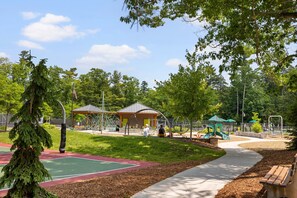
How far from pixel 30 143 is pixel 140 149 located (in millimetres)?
13769

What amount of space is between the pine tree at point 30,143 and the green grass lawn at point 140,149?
1035cm

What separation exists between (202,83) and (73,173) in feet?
44.2

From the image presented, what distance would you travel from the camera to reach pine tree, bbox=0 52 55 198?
5285mm

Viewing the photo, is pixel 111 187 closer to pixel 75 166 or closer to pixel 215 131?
pixel 75 166

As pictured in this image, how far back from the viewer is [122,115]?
161ft

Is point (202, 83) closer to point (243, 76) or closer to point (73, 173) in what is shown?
point (73, 173)

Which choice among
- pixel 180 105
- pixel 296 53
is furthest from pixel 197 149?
pixel 296 53

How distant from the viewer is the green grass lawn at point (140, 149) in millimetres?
16641

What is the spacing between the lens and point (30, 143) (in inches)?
208

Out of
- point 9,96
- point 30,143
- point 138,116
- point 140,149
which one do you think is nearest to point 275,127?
point 138,116

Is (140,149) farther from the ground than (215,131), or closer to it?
closer to it

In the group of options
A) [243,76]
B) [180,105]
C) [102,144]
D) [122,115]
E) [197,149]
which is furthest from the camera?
[243,76]

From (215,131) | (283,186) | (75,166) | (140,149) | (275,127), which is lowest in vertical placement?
(75,166)

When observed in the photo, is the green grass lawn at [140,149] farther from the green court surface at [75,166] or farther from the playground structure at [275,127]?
the playground structure at [275,127]
